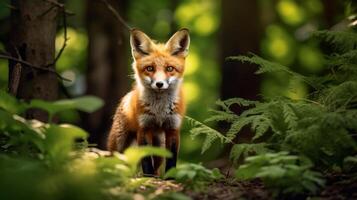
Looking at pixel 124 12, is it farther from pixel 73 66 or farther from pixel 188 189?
pixel 188 189

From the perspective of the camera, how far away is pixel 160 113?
6918 mm

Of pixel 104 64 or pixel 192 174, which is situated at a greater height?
pixel 104 64

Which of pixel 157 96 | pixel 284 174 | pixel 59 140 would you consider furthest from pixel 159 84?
pixel 284 174

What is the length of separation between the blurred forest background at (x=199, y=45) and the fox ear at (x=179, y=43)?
296 cm

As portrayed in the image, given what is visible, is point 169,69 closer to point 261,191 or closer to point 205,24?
point 261,191

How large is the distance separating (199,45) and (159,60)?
13474 millimetres

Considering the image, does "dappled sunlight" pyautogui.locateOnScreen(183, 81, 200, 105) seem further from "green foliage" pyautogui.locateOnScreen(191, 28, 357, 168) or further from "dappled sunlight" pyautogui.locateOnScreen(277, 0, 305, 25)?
"green foliage" pyautogui.locateOnScreen(191, 28, 357, 168)

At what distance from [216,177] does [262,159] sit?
75cm

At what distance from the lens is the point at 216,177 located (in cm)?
500

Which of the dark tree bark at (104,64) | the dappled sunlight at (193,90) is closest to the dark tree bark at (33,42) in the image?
the dark tree bark at (104,64)

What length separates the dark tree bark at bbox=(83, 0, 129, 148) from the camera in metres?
12.3

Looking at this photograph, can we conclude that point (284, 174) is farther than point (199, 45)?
No

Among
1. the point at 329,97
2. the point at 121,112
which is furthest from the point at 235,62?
the point at 329,97

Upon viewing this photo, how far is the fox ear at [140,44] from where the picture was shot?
7.08 metres
